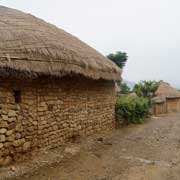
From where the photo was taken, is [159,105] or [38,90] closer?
[38,90]

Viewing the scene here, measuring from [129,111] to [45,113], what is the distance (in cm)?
724

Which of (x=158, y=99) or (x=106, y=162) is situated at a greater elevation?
(x=158, y=99)

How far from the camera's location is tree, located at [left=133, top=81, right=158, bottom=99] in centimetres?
2548

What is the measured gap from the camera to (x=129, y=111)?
14008mm

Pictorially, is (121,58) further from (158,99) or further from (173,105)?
(173,105)

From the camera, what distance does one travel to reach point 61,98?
328 inches

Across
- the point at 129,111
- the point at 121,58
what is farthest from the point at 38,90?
the point at 121,58

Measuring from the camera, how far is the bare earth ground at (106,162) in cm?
588

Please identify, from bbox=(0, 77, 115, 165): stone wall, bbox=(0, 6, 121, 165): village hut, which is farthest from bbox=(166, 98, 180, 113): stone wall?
bbox=(0, 6, 121, 165): village hut

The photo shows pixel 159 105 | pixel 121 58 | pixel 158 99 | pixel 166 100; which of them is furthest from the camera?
pixel 166 100

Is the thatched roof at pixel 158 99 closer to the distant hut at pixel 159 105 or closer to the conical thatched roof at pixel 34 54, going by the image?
the distant hut at pixel 159 105

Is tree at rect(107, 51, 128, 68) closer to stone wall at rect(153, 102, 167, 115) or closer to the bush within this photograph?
stone wall at rect(153, 102, 167, 115)

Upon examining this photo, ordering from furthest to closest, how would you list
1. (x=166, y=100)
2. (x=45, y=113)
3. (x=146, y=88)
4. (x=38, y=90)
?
(x=166, y=100), (x=146, y=88), (x=45, y=113), (x=38, y=90)

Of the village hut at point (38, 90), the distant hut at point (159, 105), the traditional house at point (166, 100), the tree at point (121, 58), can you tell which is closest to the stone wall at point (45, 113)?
the village hut at point (38, 90)
